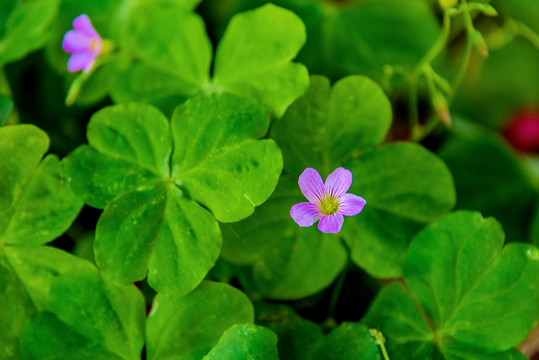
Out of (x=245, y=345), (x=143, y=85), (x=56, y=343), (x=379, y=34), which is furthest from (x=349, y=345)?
(x=379, y=34)

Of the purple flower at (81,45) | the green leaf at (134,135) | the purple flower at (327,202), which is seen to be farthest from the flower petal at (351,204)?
the purple flower at (81,45)

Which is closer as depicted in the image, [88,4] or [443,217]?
[443,217]

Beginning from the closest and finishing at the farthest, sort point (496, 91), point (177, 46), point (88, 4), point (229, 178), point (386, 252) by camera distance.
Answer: point (229, 178)
point (386, 252)
point (177, 46)
point (88, 4)
point (496, 91)

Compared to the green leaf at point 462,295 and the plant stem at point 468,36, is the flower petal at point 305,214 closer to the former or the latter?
the green leaf at point 462,295

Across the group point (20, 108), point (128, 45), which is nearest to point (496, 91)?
point (128, 45)

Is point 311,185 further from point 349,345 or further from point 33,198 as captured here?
point 33,198

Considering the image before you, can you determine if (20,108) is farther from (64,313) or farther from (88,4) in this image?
(64,313)

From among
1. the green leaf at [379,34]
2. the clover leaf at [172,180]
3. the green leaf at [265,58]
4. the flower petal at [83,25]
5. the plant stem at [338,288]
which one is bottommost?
the plant stem at [338,288]
